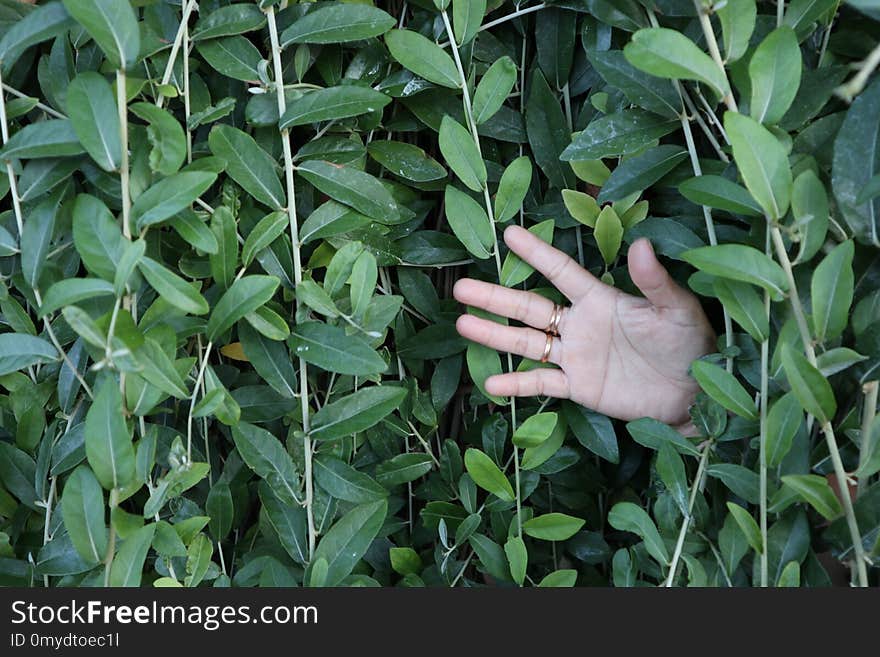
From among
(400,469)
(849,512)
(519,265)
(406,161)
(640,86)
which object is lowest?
(400,469)

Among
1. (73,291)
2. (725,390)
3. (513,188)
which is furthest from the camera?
(513,188)

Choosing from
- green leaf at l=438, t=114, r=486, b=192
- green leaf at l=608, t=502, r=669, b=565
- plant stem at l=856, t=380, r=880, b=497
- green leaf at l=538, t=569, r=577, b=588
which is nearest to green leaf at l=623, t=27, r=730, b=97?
green leaf at l=438, t=114, r=486, b=192

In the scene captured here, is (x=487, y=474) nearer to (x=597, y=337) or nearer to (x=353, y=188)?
(x=597, y=337)

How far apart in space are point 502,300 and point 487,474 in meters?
0.20

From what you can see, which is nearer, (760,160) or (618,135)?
(760,160)

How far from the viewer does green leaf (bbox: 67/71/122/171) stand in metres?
0.67

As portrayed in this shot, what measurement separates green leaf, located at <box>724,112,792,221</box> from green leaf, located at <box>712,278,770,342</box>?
0.09 metres

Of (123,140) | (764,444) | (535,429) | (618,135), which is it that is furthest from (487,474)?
(123,140)

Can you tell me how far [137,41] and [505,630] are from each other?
654 millimetres

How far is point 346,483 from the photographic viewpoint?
798 millimetres

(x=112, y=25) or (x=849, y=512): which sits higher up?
(x=112, y=25)

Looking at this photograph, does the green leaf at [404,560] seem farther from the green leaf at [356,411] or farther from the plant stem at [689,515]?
the plant stem at [689,515]

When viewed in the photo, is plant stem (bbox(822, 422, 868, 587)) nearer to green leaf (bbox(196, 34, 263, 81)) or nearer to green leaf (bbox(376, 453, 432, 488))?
green leaf (bbox(376, 453, 432, 488))

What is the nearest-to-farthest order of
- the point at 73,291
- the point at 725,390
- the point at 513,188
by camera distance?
the point at 73,291 < the point at 725,390 < the point at 513,188
